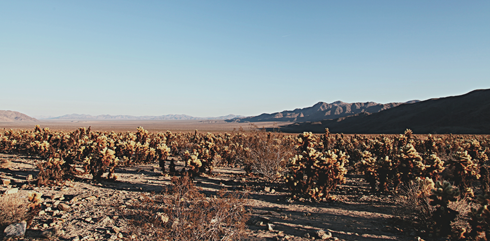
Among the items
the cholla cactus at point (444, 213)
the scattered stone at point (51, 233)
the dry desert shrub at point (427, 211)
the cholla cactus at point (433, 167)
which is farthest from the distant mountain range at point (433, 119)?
the scattered stone at point (51, 233)

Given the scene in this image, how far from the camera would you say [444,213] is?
541cm

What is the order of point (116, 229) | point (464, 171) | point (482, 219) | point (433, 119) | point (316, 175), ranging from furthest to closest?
point (433, 119)
point (316, 175)
point (464, 171)
point (116, 229)
point (482, 219)

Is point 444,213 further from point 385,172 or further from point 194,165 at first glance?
point 194,165

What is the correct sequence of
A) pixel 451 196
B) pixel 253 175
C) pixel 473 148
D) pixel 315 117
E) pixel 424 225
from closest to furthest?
pixel 451 196, pixel 424 225, pixel 253 175, pixel 473 148, pixel 315 117

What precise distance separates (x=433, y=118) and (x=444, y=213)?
87.2 meters

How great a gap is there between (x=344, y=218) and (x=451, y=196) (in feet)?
8.07

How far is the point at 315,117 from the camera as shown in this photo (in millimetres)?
176375

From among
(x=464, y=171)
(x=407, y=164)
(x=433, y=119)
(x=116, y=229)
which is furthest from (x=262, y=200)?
(x=433, y=119)

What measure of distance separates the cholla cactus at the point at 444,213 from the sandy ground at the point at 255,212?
1.73 ft

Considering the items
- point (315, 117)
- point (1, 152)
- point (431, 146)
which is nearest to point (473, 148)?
point (431, 146)

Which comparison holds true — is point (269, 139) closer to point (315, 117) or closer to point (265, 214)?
point (265, 214)

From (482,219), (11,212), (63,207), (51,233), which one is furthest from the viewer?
(63,207)

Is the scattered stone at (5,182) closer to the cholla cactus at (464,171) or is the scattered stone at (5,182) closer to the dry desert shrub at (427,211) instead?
the dry desert shrub at (427,211)

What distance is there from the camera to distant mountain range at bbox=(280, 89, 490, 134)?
62.6m
